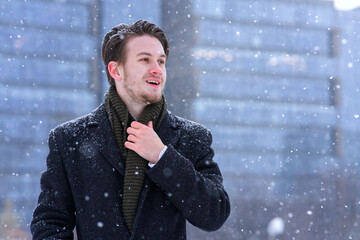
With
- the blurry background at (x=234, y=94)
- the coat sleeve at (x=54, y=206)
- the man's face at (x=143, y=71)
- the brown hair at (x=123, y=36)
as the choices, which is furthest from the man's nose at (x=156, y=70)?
the blurry background at (x=234, y=94)

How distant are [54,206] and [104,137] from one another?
0.29 m

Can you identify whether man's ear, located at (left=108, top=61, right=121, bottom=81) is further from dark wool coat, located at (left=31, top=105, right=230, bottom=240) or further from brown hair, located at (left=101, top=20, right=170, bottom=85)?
dark wool coat, located at (left=31, top=105, right=230, bottom=240)

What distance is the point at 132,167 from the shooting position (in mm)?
1747

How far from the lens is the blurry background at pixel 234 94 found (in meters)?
43.2

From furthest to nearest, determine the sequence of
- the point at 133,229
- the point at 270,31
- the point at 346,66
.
Answer: the point at 346,66 → the point at 270,31 → the point at 133,229

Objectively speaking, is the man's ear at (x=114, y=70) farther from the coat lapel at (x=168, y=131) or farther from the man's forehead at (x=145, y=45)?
the coat lapel at (x=168, y=131)

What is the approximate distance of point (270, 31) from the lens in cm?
5053

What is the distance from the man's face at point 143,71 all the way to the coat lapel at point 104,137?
0.39 ft

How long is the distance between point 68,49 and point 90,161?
46.9m

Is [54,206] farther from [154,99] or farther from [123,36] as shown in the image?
[123,36]

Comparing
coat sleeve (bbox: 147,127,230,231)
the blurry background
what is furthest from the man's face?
the blurry background

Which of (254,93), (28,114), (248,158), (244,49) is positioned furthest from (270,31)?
(28,114)

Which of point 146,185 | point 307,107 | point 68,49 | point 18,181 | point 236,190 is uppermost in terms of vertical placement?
point 146,185

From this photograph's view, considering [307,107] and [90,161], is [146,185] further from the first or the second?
[307,107]
